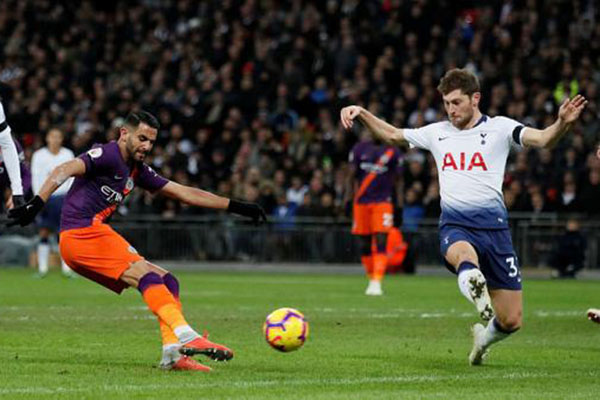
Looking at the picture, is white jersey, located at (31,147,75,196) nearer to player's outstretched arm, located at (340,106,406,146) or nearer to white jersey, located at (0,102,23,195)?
white jersey, located at (0,102,23,195)

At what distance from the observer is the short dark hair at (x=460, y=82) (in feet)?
34.0

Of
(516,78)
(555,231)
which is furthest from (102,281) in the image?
(516,78)

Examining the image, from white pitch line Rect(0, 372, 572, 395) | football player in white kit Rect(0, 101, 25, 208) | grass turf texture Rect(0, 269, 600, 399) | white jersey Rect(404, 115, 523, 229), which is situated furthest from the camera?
football player in white kit Rect(0, 101, 25, 208)

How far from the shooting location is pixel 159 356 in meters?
11.1

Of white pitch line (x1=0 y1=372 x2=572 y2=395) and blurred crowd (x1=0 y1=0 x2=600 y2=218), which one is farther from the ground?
blurred crowd (x1=0 y1=0 x2=600 y2=218)

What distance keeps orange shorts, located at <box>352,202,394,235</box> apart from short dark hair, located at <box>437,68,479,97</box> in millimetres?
9997

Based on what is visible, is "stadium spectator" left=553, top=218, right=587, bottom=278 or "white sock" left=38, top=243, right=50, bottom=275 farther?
"stadium spectator" left=553, top=218, right=587, bottom=278

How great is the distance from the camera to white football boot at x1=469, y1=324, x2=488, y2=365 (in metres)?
10.4

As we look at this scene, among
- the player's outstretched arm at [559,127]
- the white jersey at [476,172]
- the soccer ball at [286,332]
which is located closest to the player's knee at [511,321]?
the white jersey at [476,172]

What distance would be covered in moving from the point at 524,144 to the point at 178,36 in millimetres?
26062

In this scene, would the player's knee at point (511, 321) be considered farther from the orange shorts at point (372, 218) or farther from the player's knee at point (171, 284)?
the orange shorts at point (372, 218)

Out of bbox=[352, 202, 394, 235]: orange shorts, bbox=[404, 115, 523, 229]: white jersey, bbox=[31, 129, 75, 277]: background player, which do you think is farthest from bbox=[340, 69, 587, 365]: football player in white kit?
bbox=[31, 129, 75, 277]: background player

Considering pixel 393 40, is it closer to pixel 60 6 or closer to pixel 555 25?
pixel 555 25

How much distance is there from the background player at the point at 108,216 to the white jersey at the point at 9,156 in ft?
8.57
